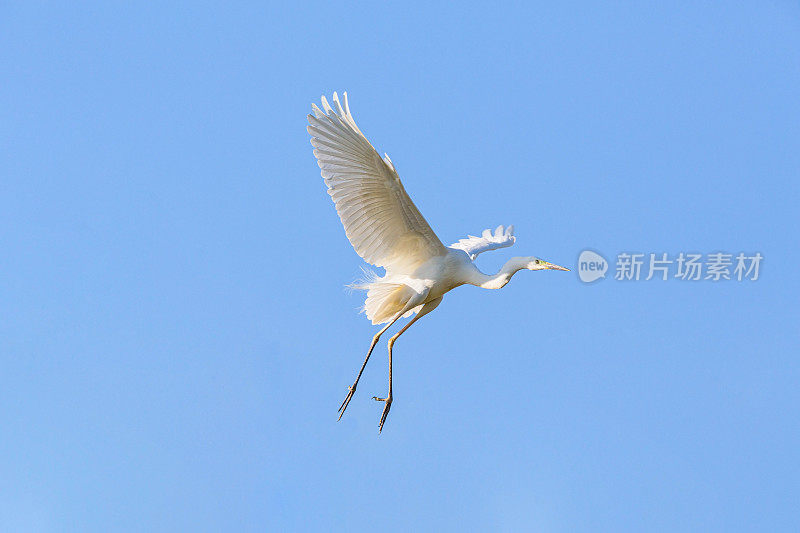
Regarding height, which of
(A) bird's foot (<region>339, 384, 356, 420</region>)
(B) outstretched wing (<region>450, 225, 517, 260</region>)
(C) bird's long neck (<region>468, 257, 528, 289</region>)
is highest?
(B) outstretched wing (<region>450, 225, 517, 260</region>)

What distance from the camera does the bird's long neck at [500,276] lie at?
12.4 metres

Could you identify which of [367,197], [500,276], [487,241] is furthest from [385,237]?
[487,241]

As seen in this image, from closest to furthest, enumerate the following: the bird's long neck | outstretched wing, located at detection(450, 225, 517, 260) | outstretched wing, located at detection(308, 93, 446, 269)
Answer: outstretched wing, located at detection(308, 93, 446, 269) → the bird's long neck → outstretched wing, located at detection(450, 225, 517, 260)

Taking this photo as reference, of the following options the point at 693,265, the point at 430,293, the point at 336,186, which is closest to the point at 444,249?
the point at 430,293

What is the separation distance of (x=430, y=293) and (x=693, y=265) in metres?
3.80

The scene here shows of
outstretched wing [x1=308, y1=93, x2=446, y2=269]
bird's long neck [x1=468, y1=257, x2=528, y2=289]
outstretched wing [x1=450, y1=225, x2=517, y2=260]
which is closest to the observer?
outstretched wing [x1=308, y1=93, x2=446, y2=269]

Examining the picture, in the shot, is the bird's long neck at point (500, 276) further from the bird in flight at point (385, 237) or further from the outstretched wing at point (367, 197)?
the outstretched wing at point (367, 197)

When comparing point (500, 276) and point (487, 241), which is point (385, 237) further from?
point (487, 241)

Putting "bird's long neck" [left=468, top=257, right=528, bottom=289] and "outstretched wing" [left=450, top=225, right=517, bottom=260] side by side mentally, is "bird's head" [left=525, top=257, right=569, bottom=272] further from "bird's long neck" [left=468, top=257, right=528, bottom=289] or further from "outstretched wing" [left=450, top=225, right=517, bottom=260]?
"outstretched wing" [left=450, top=225, right=517, bottom=260]

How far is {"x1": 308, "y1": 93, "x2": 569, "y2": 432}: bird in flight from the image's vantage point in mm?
11375

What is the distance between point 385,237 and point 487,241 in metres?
2.33

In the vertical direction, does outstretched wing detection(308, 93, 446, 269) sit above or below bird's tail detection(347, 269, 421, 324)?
above

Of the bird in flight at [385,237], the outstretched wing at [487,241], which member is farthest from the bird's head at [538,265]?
the outstretched wing at [487,241]

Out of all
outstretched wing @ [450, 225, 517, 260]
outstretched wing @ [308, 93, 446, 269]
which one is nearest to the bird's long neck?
outstretched wing @ [308, 93, 446, 269]
